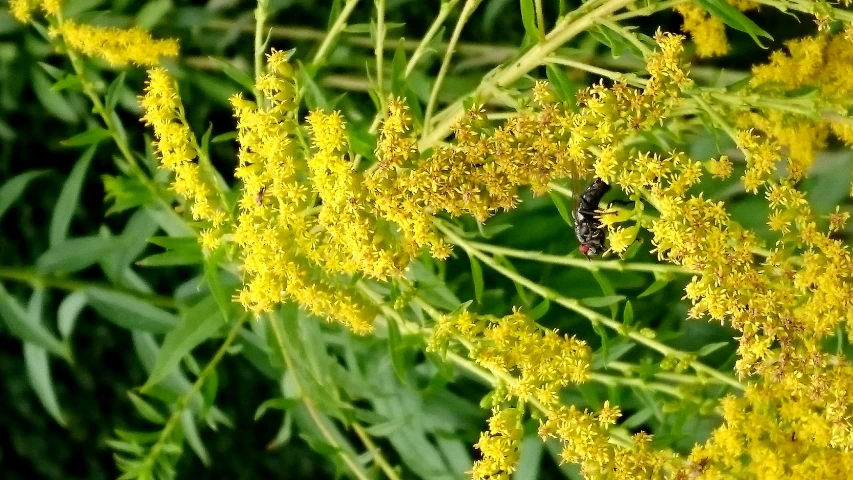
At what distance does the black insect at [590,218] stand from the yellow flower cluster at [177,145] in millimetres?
455

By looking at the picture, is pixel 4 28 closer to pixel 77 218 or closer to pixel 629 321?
pixel 77 218

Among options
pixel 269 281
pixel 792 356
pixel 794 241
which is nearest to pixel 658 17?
pixel 794 241

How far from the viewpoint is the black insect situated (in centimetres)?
92

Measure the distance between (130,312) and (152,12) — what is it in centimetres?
53

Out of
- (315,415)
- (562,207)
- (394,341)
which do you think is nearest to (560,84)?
(562,207)

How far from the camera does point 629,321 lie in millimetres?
963

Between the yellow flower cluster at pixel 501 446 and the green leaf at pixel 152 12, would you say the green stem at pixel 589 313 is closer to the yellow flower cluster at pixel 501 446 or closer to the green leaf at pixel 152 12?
the yellow flower cluster at pixel 501 446

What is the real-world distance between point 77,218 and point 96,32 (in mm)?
566

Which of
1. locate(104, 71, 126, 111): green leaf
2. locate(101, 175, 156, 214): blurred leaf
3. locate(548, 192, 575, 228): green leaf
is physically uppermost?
locate(104, 71, 126, 111): green leaf

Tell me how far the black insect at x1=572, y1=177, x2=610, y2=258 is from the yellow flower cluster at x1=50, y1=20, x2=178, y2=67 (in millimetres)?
672

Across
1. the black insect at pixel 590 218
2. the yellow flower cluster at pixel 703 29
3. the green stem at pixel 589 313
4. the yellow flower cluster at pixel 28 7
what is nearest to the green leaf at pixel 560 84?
the black insect at pixel 590 218

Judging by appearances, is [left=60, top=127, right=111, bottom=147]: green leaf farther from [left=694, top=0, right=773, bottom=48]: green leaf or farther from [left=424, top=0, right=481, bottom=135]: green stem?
[left=694, top=0, right=773, bottom=48]: green leaf

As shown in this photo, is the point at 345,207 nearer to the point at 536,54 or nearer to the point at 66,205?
the point at 536,54

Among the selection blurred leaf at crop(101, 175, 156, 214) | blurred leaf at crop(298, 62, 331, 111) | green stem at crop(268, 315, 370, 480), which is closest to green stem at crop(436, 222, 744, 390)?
blurred leaf at crop(298, 62, 331, 111)
